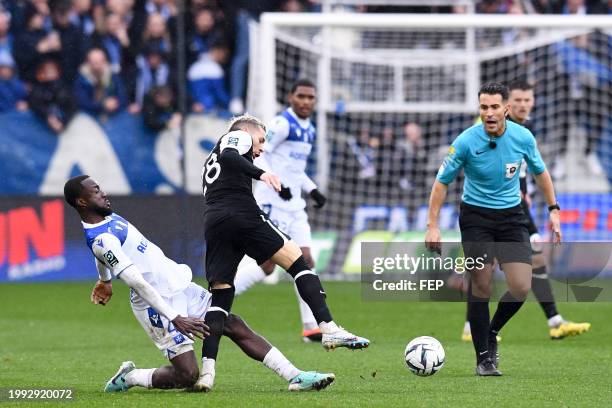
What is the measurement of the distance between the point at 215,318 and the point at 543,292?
497 cm

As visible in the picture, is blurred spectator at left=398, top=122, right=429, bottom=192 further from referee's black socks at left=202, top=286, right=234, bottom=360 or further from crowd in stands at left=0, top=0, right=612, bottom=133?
referee's black socks at left=202, top=286, right=234, bottom=360

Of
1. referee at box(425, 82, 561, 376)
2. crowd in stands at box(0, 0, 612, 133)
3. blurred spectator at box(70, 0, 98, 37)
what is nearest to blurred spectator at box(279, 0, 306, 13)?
crowd in stands at box(0, 0, 612, 133)

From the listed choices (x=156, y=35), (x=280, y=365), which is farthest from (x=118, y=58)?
(x=280, y=365)

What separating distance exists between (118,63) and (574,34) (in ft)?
23.2

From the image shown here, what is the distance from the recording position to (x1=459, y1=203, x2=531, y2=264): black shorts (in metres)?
9.30

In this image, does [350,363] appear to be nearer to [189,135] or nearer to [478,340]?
[478,340]

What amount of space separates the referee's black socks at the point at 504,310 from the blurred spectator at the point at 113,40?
1173cm

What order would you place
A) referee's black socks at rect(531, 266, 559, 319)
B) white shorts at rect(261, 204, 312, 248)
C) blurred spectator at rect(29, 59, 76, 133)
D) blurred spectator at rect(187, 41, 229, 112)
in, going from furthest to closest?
blurred spectator at rect(187, 41, 229, 112) < blurred spectator at rect(29, 59, 76, 133) < white shorts at rect(261, 204, 312, 248) < referee's black socks at rect(531, 266, 559, 319)

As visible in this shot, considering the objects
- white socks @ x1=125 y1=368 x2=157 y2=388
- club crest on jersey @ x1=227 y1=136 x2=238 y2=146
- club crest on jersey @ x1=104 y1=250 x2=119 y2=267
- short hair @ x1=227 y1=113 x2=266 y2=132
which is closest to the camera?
club crest on jersey @ x1=104 y1=250 x2=119 y2=267

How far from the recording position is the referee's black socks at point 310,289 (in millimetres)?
8164

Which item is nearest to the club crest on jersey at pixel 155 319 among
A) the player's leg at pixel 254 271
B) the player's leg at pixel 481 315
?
the player's leg at pixel 481 315

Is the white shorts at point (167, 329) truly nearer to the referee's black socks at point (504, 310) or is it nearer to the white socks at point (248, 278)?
the referee's black socks at point (504, 310)

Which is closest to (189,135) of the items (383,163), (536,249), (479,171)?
(383,163)

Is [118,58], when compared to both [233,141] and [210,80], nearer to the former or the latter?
[210,80]
